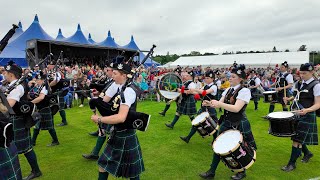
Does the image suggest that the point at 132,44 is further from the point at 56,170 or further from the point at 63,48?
the point at 56,170

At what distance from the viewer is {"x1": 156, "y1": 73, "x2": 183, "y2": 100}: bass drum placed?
5.47 metres

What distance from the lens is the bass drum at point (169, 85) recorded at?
5469mm

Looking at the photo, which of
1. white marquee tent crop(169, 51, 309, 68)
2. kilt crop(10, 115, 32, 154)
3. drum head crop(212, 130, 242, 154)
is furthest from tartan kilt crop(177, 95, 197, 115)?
white marquee tent crop(169, 51, 309, 68)

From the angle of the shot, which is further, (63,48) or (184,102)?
(63,48)

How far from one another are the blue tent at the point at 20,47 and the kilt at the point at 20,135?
12.1 m

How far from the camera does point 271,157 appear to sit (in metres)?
4.95

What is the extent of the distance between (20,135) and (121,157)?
185 cm

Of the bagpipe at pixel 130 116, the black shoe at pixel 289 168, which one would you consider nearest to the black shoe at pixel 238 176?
the black shoe at pixel 289 168

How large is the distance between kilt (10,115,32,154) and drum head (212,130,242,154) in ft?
9.23

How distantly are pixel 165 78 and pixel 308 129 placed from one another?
115 inches

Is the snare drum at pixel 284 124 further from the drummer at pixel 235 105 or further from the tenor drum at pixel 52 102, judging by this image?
the tenor drum at pixel 52 102

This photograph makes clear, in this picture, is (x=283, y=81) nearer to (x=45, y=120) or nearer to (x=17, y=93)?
(x=45, y=120)

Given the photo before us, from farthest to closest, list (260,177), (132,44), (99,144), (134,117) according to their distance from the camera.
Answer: (132,44)
(99,144)
(260,177)
(134,117)

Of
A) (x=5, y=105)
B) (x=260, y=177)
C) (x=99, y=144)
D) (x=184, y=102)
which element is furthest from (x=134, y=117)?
(x=184, y=102)
